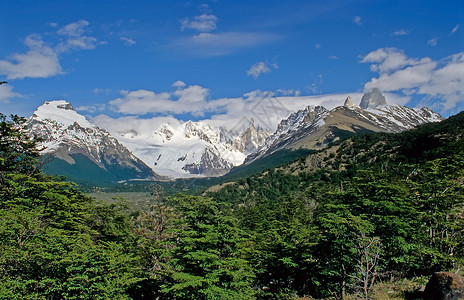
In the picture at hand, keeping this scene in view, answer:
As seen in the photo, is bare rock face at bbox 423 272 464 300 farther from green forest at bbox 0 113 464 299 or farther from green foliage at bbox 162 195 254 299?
green foliage at bbox 162 195 254 299

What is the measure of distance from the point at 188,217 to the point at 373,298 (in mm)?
13060

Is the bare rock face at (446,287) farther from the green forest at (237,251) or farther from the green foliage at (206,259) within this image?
the green foliage at (206,259)

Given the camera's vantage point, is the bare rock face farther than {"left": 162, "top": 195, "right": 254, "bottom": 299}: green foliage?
No

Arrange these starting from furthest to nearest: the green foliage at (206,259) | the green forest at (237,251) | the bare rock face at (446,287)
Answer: the green foliage at (206,259) < the green forest at (237,251) < the bare rock face at (446,287)

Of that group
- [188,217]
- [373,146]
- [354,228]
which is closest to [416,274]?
[354,228]

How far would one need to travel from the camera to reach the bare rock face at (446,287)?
16.3 meters

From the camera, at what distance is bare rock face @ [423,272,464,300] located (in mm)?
16344

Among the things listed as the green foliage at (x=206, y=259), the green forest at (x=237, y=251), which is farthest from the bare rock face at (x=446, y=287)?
the green foliage at (x=206, y=259)

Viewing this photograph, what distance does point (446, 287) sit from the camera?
1672 cm

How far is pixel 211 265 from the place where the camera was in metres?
21.2

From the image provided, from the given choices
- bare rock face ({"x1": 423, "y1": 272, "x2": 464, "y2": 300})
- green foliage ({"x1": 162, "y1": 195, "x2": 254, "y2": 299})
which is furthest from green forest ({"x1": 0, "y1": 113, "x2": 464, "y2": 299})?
bare rock face ({"x1": 423, "y1": 272, "x2": 464, "y2": 300})

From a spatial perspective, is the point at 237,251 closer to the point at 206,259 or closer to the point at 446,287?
the point at 206,259

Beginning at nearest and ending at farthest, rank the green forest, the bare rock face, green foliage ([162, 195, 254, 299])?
the bare rock face, the green forest, green foliage ([162, 195, 254, 299])

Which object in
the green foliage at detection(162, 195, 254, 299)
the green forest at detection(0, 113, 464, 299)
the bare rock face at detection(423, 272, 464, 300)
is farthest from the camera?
the green foliage at detection(162, 195, 254, 299)
